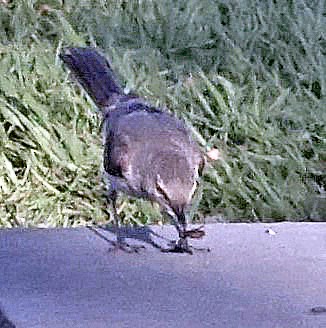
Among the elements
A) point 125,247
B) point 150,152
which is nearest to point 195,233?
point 125,247

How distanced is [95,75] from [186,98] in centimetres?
168

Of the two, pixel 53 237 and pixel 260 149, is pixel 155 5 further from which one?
pixel 53 237

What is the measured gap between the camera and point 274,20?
6.81 metres

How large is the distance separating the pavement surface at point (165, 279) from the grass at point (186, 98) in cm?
114

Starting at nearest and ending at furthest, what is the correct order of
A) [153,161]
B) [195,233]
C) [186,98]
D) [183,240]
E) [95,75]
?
1. [153,161]
2. [183,240]
3. [195,233]
4. [95,75]
5. [186,98]

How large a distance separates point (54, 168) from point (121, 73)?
36.2 inches

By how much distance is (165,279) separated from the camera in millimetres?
3115

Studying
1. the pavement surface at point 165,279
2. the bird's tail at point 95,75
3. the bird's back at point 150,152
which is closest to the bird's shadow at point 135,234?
the pavement surface at point 165,279

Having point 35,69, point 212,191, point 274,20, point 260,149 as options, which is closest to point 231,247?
point 212,191

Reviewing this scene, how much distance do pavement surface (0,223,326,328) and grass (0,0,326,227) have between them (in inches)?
44.8

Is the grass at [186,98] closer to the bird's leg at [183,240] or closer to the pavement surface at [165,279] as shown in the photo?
the pavement surface at [165,279]

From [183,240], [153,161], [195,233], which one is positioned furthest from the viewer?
[195,233]

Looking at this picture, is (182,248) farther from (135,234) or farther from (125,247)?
(135,234)

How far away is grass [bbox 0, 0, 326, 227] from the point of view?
4965 mm
